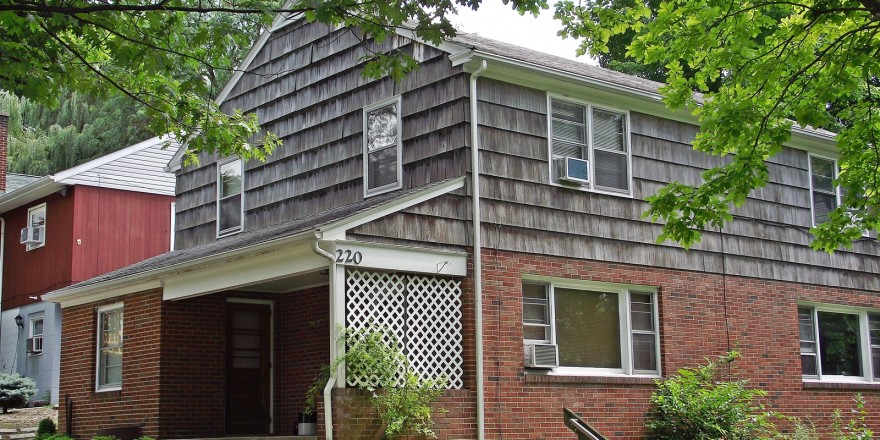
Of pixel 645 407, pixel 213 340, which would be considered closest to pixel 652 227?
pixel 645 407

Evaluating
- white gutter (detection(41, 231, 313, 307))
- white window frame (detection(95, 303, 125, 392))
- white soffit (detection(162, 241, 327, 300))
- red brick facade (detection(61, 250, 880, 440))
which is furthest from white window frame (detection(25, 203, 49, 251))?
white soffit (detection(162, 241, 327, 300))

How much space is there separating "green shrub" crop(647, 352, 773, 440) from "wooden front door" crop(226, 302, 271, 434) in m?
5.95

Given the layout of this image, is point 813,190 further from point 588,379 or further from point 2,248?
point 2,248

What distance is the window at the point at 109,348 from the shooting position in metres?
16.6

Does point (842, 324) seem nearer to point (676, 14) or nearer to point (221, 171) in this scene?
point (676, 14)

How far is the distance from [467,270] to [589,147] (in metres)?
2.93

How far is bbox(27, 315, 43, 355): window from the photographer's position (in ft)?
81.1

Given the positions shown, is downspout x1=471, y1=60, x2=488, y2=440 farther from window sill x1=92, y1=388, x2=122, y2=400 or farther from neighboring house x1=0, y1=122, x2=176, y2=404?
neighboring house x1=0, y1=122, x2=176, y2=404

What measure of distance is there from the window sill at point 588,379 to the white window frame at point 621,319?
10 centimetres

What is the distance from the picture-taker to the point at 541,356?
1373 cm

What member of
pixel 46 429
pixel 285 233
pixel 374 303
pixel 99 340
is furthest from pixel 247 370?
pixel 374 303

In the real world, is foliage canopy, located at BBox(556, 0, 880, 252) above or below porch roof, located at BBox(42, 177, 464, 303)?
→ above

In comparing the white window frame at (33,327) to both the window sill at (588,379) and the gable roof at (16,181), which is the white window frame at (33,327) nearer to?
the gable roof at (16,181)

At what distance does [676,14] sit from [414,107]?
398 centimetres
